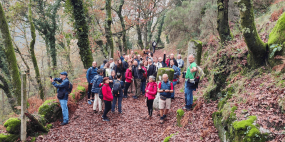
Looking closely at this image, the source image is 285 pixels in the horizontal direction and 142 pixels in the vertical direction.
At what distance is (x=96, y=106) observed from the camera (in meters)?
7.89

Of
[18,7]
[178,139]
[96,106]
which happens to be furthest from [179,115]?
[18,7]

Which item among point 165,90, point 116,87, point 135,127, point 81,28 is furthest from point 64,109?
point 81,28

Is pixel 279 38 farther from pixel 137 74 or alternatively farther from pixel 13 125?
pixel 13 125

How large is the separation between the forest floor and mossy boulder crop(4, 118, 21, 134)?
0.74 metres

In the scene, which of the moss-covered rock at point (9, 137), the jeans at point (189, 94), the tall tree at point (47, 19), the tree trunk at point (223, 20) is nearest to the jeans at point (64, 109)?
the moss-covered rock at point (9, 137)

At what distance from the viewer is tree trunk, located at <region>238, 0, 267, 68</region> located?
4309mm

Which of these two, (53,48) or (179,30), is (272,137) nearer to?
(179,30)

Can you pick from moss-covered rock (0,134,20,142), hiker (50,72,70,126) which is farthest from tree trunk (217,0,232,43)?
moss-covered rock (0,134,20,142)

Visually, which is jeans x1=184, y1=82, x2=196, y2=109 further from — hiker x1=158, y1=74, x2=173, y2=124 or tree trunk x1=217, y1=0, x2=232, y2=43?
tree trunk x1=217, y1=0, x2=232, y2=43

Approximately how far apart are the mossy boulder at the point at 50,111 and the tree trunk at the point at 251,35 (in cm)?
769

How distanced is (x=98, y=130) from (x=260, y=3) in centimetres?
1571

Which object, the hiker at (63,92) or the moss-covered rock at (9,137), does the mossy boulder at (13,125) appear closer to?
the moss-covered rock at (9,137)

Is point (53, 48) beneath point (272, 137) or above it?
above

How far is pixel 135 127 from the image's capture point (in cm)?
679
